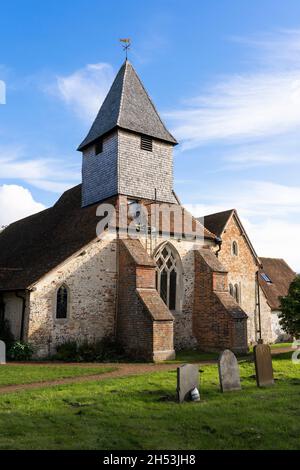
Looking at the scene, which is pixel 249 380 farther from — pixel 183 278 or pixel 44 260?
pixel 44 260

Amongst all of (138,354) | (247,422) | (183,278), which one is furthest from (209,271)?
(247,422)

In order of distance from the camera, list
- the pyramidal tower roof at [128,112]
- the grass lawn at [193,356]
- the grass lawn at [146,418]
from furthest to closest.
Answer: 1. the pyramidal tower roof at [128,112]
2. the grass lawn at [193,356]
3. the grass lawn at [146,418]

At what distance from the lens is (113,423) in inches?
303

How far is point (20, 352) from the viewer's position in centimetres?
1669

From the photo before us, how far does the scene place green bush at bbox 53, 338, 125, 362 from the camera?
55.7 feet

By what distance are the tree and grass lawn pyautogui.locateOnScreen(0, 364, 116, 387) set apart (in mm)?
8077

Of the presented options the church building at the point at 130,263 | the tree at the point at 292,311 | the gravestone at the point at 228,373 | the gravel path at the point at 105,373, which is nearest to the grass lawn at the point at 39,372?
the gravel path at the point at 105,373

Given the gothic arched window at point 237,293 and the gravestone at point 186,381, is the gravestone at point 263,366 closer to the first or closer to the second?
the gravestone at point 186,381

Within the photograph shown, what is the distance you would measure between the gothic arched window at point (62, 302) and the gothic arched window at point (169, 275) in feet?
15.5

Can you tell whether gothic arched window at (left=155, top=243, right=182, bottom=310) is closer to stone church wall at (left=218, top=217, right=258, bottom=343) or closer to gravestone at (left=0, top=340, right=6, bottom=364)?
stone church wall at (left=218, top=217, right=258, bottom=343)

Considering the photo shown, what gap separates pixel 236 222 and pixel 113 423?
20743 mm

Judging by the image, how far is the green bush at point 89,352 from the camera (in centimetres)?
1697

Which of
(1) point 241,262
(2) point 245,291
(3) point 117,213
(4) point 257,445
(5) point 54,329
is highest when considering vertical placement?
(3) point 117,213

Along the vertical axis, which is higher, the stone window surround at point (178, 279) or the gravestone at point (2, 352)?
the stone window surround at point (178, 279)
